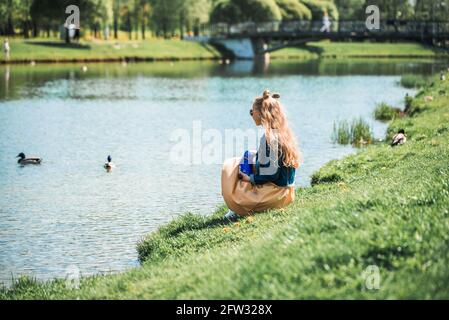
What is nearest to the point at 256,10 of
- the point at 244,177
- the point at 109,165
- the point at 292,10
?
Answer: the point at 292,10

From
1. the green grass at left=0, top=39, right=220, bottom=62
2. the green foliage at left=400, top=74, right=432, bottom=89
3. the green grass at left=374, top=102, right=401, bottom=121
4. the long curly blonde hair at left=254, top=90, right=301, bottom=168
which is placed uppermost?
the green grass at left=0, top=39, right=220, bottom=62

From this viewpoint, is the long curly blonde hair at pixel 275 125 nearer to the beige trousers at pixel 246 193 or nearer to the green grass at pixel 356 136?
the beige trousers at pixel 246 193

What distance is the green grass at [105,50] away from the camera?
8325cm

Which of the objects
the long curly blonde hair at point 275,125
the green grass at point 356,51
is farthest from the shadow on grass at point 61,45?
the long curly blonde hair at point 275,125

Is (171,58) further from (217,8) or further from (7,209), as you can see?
(7,209)

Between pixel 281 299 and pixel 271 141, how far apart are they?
5859 millimetres

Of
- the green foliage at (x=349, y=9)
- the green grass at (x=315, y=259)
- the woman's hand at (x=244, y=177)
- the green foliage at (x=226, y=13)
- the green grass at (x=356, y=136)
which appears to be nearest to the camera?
the green grass at (x=315, y=259)

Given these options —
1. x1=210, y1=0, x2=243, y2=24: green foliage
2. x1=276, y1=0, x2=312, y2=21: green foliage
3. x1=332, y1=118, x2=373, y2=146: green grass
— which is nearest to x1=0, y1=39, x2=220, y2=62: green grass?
x1=210, y1=0, x2=243, y2=24: green foliage

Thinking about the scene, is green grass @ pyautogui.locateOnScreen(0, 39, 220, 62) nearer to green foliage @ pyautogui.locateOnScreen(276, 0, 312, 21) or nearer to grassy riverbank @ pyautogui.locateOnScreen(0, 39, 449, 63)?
grassy riverbank @ pyautogui.locateOnScreen(0, 39, 449, 63)

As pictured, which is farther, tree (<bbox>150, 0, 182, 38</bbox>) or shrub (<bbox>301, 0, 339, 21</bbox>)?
shrub (<bbox>301, 0, 339, 21</bbox>)

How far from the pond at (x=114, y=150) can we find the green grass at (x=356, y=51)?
61.1m

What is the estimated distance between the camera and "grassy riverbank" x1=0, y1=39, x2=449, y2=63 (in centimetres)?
8456
